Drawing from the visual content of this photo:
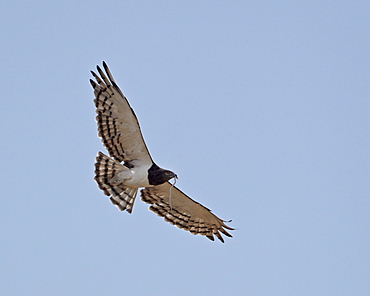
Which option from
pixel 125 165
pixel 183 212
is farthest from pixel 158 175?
pixel 183 212

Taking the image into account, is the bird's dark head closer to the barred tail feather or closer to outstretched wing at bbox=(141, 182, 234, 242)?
the barred tail feather

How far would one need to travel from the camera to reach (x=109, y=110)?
17.8 m

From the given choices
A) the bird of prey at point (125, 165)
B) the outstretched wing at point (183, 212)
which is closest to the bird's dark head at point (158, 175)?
the bird of prey at point (125, 165)

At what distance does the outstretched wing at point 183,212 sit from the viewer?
19406 millimetres

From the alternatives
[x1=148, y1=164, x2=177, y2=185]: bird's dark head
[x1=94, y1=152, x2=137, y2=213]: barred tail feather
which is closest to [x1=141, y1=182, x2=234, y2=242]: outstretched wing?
[x1=94, y1=152, x2=137, y2=213]: barred tail feather

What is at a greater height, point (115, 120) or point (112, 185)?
point (115, 120)

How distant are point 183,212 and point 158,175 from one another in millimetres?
2179

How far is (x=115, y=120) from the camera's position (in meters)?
17.9

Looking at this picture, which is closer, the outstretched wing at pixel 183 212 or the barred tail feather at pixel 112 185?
the barred tail feather at pixel 112 185

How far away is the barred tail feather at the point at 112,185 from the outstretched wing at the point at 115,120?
1.02 ft

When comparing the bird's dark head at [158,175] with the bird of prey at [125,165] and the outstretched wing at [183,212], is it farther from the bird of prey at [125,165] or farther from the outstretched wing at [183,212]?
the outstretched wing at [183,212]

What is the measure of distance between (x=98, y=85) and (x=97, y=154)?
1664 mm

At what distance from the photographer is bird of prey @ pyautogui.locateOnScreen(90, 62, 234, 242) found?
17.8 meters

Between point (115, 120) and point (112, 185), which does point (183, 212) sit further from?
point (115, 120)
